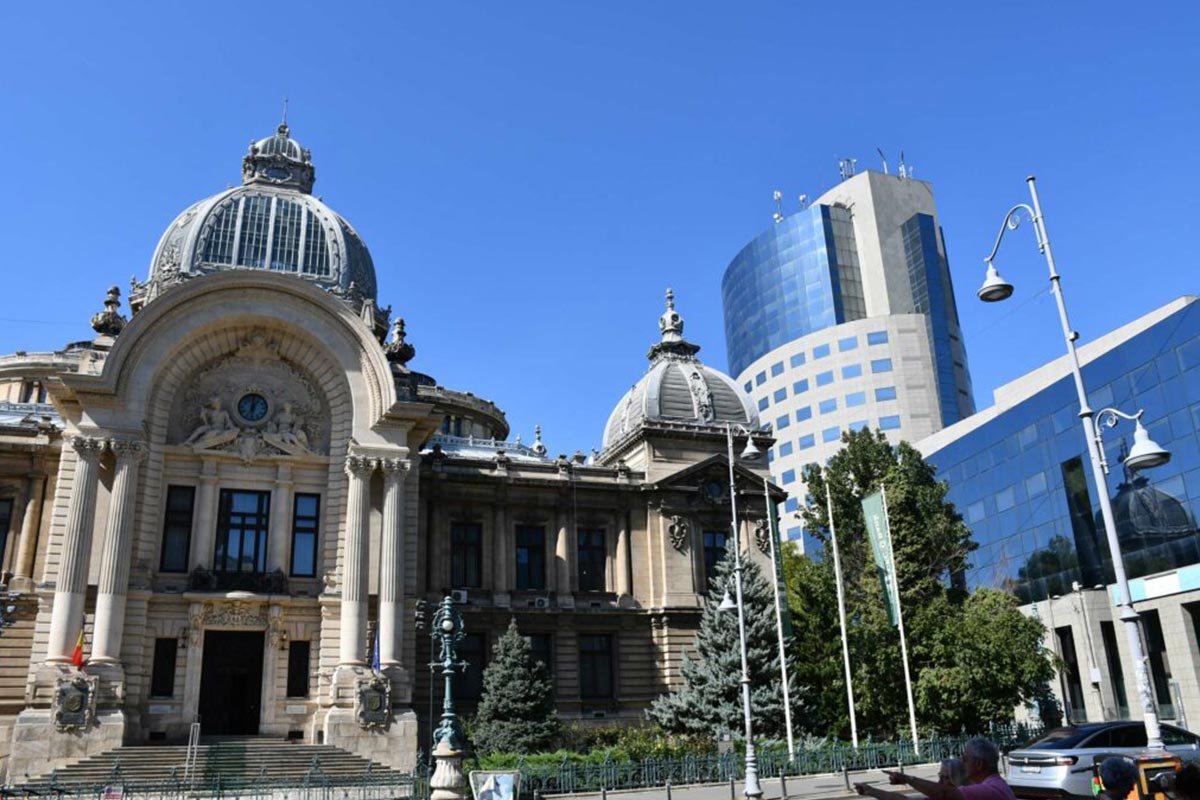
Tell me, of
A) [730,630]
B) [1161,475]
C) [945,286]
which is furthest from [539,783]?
[945,286]

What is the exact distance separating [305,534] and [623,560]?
14281 millimetres

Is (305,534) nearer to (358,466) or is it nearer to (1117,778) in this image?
(358,466)

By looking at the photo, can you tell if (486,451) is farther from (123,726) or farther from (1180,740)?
(1180,740)

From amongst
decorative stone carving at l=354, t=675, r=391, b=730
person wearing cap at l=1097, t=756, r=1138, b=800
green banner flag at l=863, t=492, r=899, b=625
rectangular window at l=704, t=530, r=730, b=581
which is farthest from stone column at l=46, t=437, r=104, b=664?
person wearing cap at l=1097, t=756, r=1138, b=800

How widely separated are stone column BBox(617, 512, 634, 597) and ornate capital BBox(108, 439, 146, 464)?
806 inches

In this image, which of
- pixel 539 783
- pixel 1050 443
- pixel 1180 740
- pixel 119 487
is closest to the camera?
pixel 1180 740

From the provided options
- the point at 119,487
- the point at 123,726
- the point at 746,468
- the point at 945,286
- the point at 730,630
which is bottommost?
the point at 123,726

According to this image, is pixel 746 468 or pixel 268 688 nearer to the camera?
pixel 268 688

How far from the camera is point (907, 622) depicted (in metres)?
35.7

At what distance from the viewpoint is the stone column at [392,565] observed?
34.8 metres

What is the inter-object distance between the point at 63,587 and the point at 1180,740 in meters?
32.9

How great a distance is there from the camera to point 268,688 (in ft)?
113

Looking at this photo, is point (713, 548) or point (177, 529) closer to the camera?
A: point (177, 529)

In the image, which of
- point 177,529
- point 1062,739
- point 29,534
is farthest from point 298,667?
point 1062,739
